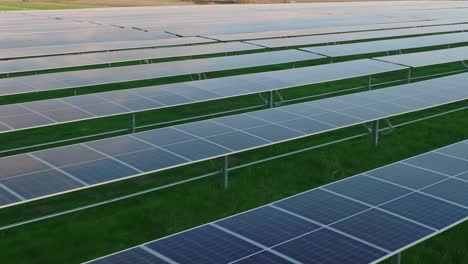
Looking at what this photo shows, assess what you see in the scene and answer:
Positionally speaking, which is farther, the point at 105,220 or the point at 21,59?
the point at 21,59

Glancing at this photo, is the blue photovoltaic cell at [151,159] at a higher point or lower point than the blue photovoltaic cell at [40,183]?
lower

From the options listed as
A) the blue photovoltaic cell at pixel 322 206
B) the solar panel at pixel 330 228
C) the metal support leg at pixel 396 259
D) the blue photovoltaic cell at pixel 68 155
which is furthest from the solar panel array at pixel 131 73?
the metal support leg at pixel 396 259

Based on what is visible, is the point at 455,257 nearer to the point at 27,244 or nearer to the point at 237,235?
the point at 237,235

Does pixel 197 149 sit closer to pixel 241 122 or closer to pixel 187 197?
pixel 187 197

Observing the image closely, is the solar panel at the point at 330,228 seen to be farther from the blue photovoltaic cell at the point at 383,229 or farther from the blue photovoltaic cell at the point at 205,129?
the blue photovoltaic cell at the point at 205,129

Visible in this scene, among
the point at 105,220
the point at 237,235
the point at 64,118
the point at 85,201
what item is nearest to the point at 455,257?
the point at 237,235

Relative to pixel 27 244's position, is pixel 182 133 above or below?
above
